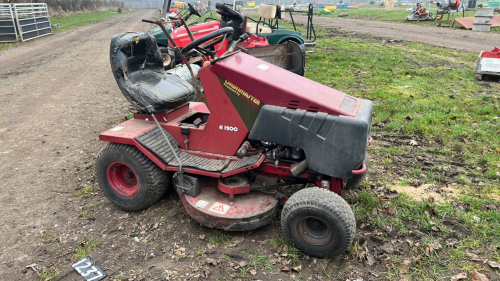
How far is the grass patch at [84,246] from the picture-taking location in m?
3.26

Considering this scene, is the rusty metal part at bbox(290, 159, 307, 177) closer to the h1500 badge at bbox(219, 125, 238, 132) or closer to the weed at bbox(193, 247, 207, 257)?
the h1500 badge at bbox(219, 125, 238, 132)

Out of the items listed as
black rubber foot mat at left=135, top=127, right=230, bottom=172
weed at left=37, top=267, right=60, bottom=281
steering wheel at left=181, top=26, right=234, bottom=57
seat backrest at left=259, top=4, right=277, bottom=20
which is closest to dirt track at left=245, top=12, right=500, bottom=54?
seat backrest at left=259, top=4, right=277, bottom=20

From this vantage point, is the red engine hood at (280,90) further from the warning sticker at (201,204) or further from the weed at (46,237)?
the weed at (46,237)

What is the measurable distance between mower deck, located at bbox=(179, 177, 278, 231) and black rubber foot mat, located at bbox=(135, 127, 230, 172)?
11.9 inches

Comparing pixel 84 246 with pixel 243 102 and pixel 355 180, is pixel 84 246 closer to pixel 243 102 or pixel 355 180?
pixel 243 102

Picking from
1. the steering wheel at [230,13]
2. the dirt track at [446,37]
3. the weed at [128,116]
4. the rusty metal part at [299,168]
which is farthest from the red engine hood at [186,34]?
the dirt track at [446,37]

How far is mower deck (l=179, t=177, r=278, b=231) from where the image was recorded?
3.28 m

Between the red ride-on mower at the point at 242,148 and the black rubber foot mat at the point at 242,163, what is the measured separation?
0.04ft

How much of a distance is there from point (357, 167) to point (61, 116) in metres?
5.76

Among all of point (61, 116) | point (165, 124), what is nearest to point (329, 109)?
point (165, 124)

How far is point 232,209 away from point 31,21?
58.0 feet

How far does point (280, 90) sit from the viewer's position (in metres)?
3.23

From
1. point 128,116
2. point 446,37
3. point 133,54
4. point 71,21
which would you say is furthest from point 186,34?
point 71,21

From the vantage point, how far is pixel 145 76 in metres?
4.25
